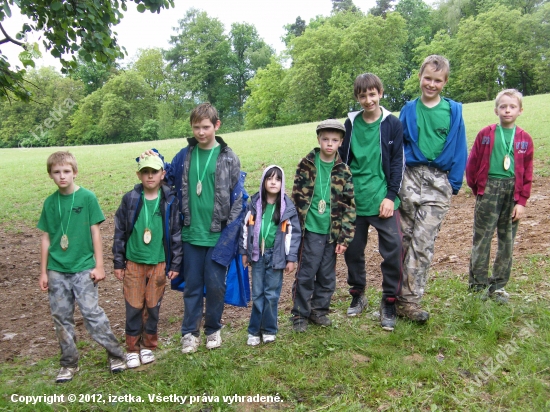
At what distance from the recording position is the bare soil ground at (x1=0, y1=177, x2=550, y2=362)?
5.24 meters

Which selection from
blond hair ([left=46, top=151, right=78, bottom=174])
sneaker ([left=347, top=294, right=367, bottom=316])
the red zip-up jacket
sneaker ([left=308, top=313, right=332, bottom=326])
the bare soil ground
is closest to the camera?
blond hair ([left=46, top=151, right=78, bottom=174])

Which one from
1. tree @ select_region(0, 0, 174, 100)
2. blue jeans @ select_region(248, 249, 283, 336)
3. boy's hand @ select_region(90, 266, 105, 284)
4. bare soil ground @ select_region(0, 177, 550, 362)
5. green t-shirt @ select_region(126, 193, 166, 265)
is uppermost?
tree @ select_region(0, 0, 174, 100)

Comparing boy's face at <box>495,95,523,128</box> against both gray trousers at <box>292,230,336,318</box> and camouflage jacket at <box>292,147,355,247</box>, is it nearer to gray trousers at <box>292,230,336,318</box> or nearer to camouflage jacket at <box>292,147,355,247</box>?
camouflage jacket at <box>292,147,355,247</box>

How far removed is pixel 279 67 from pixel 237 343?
61605 millimetres

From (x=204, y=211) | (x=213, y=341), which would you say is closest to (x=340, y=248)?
(x=204, y=211)

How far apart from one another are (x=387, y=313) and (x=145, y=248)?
2370mm

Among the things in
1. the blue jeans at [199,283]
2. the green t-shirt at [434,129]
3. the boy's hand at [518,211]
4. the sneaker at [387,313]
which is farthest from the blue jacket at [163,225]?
the boy's hand at [518,211]

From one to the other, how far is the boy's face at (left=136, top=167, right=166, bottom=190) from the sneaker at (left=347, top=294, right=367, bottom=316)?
238 centimetres

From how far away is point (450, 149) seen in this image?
4160mm

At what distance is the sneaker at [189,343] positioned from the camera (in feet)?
14.1

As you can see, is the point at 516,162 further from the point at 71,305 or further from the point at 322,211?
the point at 71,305

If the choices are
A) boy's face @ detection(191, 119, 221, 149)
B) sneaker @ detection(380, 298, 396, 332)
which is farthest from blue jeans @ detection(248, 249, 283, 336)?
boy's face @ detection(191, 119, 221, 149)

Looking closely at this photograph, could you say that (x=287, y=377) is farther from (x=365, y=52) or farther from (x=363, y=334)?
(x=365, y=52)

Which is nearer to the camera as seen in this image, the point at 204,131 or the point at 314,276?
the point at 204,131
